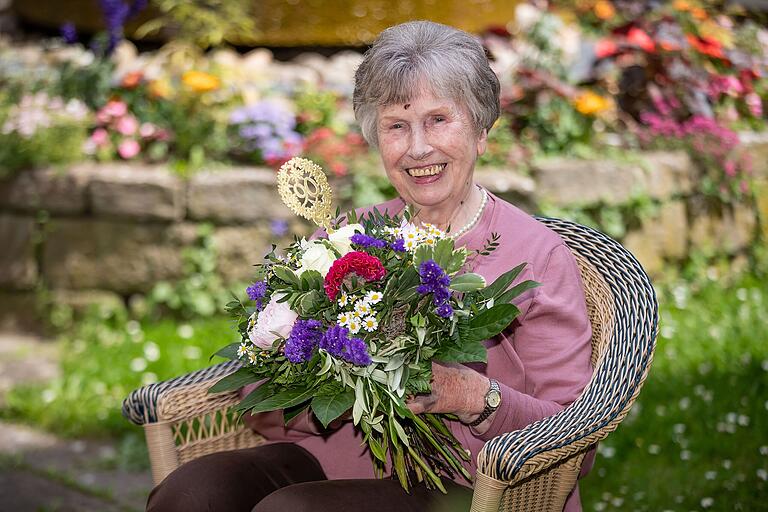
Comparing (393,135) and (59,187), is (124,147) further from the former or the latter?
(393,135)

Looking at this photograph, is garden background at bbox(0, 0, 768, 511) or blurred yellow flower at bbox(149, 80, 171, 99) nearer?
garden background at bbox(0, 0, 768, 511)

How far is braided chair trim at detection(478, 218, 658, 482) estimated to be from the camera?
1.86 m

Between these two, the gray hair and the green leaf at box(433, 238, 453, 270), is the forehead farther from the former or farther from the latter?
the green leaf at box(433, 238, 453, 270)

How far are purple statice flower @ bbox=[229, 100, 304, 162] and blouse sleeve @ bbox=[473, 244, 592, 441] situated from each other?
3016mm

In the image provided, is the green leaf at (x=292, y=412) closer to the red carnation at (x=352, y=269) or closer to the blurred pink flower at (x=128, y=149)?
the red carnation at (x=352, y=269)

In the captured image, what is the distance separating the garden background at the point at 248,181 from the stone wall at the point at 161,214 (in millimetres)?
11

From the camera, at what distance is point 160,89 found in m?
5.41

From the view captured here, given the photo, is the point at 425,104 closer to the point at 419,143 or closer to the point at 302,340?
the point at 419,143

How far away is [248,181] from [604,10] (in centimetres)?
264

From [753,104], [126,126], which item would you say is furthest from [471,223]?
[753,104]

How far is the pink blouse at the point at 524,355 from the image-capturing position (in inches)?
82.4

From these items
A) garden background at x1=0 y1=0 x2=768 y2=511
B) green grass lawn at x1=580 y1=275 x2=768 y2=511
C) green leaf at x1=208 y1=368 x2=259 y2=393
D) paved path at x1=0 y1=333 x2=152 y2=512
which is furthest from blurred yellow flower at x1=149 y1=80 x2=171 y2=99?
green leaf at x1=208 y1=368 x2=259 y2=393

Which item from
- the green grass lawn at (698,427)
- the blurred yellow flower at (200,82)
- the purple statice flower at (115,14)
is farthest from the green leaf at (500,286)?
the purple statice flower at (115,14)

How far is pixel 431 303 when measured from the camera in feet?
6.00
